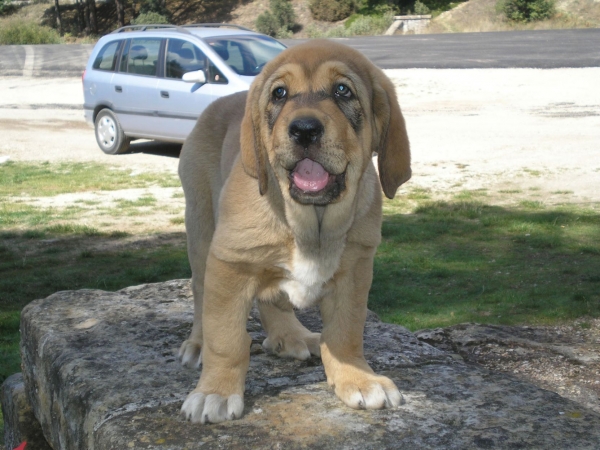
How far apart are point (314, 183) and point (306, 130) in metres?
0.26

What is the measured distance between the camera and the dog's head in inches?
120

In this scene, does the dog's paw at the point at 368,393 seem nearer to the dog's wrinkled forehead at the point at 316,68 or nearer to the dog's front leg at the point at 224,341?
the dog's front leg at the point at 224,341

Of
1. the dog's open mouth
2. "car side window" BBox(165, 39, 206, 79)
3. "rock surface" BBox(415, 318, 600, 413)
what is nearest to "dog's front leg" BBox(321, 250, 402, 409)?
the dog's open mouth

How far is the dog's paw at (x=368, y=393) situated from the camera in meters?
3.31

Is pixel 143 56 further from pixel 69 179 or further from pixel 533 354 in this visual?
pixel 533 354

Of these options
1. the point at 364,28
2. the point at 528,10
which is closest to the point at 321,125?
the point at 364,28

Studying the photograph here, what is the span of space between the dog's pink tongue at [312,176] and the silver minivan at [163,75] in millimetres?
9025

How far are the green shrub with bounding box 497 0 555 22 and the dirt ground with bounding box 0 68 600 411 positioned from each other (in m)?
18.6

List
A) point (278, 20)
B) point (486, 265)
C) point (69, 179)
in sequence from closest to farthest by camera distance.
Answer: point (486, 265), point (69, 179), point (278, 20)

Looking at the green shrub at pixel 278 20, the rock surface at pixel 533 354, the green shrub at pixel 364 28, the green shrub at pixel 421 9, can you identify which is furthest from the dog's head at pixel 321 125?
the green shrub at pixel 421 9

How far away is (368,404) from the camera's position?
130 inches

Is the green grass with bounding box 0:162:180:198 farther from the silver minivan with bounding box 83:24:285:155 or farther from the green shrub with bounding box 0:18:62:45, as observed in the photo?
the green shrub with bounding box 0:18:62:45

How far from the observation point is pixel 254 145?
133 inches

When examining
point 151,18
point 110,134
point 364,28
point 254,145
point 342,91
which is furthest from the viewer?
point 151,18
